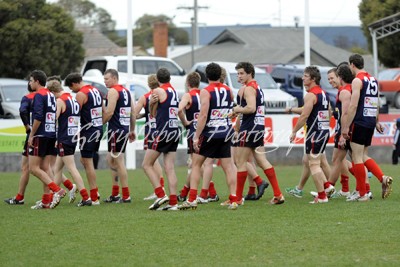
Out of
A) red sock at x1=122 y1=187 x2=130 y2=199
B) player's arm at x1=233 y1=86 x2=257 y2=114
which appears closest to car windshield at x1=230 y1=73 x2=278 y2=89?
red sock at x1=122 y1=187 x2=130 y2=199

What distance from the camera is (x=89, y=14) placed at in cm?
8394

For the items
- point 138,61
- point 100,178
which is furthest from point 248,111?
point 138,61

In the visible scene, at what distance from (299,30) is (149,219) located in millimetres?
62993

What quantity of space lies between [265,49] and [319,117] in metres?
50.6

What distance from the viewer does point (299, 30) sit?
74.7m

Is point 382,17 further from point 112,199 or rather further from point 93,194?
point 93,194

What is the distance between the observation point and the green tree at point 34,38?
41.7m

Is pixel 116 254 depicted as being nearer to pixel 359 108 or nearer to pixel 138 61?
pixel 359 108

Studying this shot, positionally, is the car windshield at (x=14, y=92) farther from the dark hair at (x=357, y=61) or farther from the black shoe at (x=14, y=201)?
the dark hair at (x=357, y=61)

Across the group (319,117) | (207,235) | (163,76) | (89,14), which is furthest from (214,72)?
(89,14)

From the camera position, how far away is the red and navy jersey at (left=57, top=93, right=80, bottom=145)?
14.9 m

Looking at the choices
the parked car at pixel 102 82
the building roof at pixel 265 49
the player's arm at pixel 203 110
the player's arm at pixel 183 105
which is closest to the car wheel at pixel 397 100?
the parked car at pixel 102 82

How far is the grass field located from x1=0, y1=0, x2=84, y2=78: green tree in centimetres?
2719

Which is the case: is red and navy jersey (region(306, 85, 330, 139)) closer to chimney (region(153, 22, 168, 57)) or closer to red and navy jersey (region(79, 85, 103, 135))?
red and navy jersey (region(79, 85, 103, 135))
